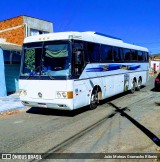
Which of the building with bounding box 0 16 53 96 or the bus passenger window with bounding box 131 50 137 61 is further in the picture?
the building with bounding box 0 16 53 96

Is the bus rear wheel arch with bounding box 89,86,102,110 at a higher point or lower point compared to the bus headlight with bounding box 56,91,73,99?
lower

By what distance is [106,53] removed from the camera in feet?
45.2

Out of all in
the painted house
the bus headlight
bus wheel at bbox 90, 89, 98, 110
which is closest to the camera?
the bus headlight

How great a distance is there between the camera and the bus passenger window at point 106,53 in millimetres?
13308

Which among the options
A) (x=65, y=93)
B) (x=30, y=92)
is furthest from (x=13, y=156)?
(x=30, y=92)

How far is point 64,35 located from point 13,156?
533 centimetres

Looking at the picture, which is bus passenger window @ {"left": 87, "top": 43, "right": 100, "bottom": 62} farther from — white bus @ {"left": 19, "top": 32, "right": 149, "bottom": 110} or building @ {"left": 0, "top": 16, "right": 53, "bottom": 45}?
building @ {"left": 0, "top": 16, "right": 53, "bottom": 45}

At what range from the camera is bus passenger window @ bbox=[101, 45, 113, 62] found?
1331 centimetres

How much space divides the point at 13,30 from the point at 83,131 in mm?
20066

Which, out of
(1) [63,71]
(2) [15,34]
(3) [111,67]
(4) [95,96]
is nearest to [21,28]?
(2) [15,34]

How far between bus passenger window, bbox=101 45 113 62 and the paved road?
8.24 ft

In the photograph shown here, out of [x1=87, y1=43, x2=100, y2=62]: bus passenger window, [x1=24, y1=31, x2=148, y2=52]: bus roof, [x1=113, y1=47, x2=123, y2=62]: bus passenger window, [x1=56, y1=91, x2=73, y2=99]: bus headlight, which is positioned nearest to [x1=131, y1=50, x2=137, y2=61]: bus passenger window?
[x1=113, y1=47, x2=123, y2=62]: bus passenger window

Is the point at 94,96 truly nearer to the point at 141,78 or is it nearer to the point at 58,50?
the point at 58,50

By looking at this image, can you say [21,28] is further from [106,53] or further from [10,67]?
[106,53]
